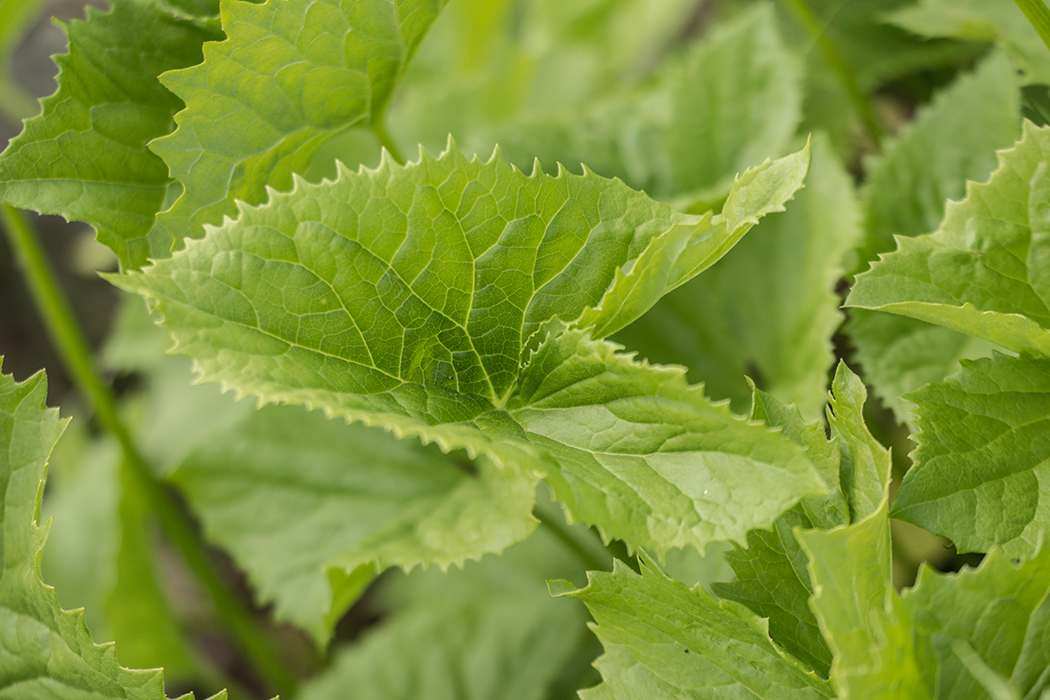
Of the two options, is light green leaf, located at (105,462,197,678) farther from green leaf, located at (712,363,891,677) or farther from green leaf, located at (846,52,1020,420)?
green leaf, located at (846,52,1020,420)

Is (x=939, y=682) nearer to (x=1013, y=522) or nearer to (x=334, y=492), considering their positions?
(x=1013, y=522)

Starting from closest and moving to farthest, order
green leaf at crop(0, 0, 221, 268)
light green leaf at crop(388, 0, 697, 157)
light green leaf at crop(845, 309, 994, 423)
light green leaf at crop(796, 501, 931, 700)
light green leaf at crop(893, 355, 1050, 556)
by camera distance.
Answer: light green leaf at crop(796, 501, 931, 700)
light green leaf at crop(893, 355, 1050, 556)
green leaf at crop(0, 0, 221, 268)
light green leaf at crop(845, 309, 994, 423)
light green leaf at crop(388, 0, 697, 157)

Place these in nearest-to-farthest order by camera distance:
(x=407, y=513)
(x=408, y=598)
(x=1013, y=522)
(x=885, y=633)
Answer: (x=885, y=633), (x=1013, y=522), (x=407, y=513), (x=408, y=598)

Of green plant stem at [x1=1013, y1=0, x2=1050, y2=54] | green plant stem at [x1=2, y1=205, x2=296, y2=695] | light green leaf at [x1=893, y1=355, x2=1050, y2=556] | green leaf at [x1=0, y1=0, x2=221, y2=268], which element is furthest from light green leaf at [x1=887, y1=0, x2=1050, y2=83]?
green plant stem at [x1=2, y1=205, x2=296, y2=695]

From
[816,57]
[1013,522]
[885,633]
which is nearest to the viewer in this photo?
[885,633]

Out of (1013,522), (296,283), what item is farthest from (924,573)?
(296,283)

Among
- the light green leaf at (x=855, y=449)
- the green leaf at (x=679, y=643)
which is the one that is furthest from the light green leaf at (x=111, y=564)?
the light green leaf at (x=855, y=449)

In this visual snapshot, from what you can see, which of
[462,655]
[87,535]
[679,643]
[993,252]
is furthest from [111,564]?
[993,252]
